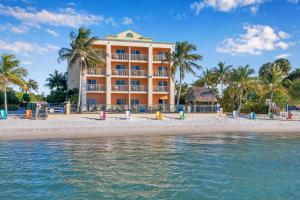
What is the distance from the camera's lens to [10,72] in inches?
1196

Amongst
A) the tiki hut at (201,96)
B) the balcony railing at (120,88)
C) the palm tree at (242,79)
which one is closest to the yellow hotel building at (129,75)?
the balcony railing at (120,88)

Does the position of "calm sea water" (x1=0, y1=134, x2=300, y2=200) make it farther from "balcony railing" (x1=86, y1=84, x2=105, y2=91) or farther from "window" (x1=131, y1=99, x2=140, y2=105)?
"window" (x1=131, y1=99, x2=140, y2=105)

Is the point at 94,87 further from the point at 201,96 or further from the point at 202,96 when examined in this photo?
the point at 202,96

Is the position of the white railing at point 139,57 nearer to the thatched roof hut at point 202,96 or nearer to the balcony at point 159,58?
the balcony at point 159,58

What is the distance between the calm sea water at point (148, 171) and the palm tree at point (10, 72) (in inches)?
559

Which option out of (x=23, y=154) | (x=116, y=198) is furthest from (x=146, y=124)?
(x=116, y=198)

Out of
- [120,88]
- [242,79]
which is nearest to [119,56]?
[120,88]

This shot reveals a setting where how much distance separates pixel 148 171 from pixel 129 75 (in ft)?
97.5

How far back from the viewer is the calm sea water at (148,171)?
29.1 ft

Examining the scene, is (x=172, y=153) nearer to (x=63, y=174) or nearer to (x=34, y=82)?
(x=63, y=174)

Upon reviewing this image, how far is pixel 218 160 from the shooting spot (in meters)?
13.6

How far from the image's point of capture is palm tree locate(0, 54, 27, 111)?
30.0m

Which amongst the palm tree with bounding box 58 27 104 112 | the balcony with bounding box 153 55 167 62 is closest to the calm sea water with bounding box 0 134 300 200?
the palm tree with bounding box 58 27 104 112

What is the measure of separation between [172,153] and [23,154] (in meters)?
7.31
